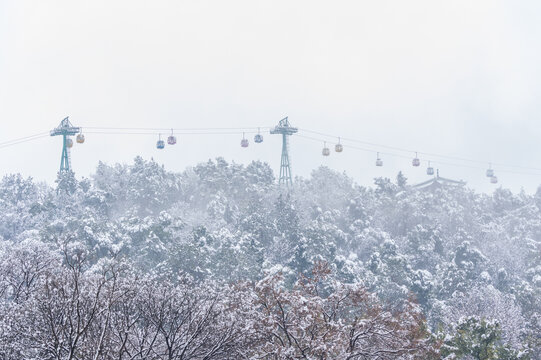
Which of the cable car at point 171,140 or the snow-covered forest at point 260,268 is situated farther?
the cable car at point 171,140

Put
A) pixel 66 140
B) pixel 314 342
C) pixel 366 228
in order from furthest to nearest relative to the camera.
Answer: pixel 366 228, pixel 66 140, pixel 314 342

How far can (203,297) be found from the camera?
32.6m

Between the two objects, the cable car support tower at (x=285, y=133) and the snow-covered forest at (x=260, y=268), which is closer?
the snow-covered forest at (x=260, y=268)

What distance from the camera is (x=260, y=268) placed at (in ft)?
220

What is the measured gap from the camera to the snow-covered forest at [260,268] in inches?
1081

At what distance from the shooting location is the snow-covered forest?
27.5m

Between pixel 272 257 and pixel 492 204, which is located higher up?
pixel 492 204

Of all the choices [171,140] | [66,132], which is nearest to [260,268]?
[171,140]

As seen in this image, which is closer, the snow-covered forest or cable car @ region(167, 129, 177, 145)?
the snow-covered forest

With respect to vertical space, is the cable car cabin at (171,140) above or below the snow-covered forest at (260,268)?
above

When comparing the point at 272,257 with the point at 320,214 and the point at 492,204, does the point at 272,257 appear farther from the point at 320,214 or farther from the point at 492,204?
the point at 492,204

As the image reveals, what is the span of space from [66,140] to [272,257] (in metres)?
24.5

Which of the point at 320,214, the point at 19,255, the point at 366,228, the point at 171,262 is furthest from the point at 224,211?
the point at 19,255

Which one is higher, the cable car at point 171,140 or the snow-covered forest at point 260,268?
the cable car at point 171,140
